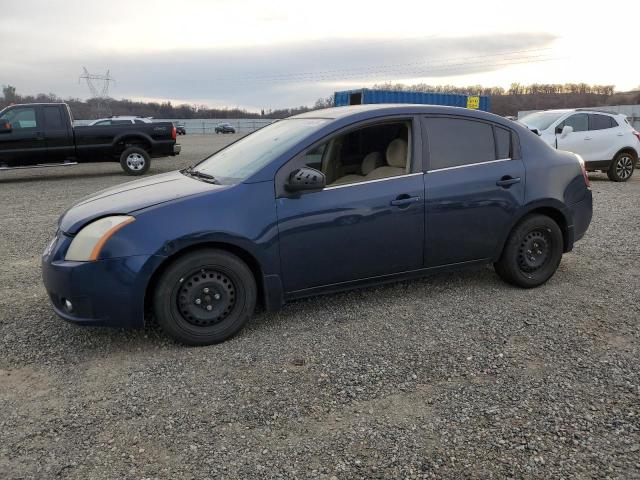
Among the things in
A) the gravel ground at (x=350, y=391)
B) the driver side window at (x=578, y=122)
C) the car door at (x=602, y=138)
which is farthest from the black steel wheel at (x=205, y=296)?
the car door at (x=602, y=138)

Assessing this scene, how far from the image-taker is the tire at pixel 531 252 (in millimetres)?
4527

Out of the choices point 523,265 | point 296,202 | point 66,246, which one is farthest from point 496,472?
point 66,246

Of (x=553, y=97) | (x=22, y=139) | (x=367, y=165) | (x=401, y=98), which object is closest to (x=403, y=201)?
(x=367, y=165)

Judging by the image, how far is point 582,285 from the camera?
4.75 meters

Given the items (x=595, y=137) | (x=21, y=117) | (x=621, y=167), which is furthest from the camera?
(x=21, y=117)

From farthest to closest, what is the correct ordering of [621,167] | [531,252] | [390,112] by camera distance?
[621,167] → [531,252] → [390,112]

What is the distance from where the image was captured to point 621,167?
12375 mm

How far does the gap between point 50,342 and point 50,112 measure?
11.2 m

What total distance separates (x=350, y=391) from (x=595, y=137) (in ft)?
37.6

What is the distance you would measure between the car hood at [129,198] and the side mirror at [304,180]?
0.51 metres

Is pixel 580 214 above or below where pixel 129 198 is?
below

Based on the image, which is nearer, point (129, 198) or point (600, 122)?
point (129, 198)

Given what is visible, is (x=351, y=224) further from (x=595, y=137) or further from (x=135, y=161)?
(x=135, y=161)

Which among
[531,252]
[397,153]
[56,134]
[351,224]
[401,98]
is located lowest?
[531,252]
